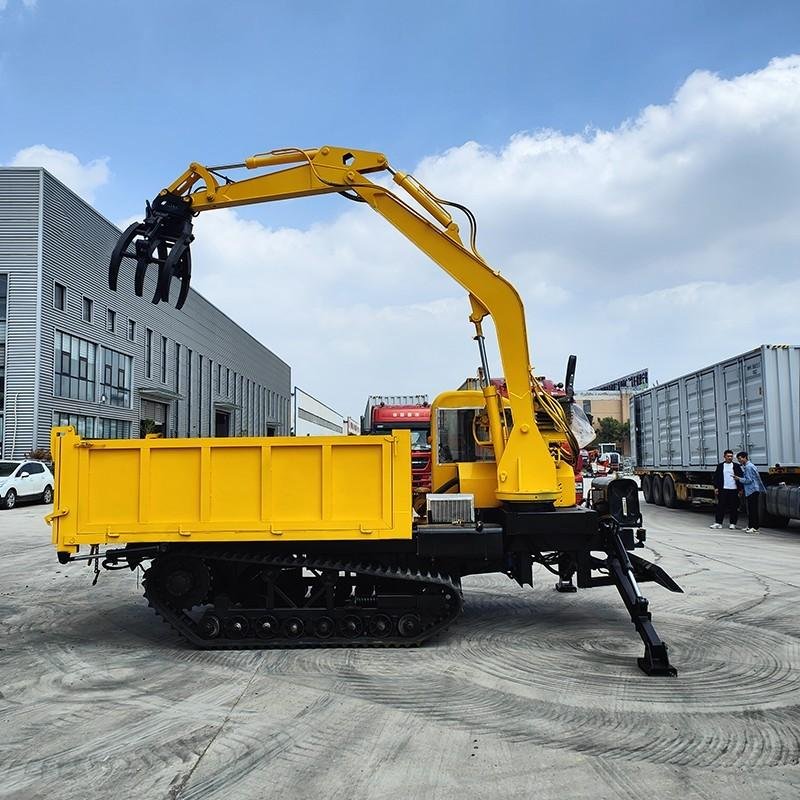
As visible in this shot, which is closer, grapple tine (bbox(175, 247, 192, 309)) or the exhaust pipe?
the exhaust pipe

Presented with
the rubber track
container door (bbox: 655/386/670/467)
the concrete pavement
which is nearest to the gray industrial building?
container door (bbox: 655/386/670/467)

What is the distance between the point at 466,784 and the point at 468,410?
13.0 ft

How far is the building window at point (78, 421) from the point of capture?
105 feet

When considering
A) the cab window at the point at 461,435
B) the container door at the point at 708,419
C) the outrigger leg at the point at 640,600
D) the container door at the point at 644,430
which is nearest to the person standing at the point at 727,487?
the container door at the point at 708,419

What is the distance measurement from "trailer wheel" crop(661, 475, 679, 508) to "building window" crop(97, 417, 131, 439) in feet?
89.9

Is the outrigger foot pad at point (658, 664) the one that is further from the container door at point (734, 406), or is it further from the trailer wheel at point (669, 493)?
the trailer wheel at point (669, 493)

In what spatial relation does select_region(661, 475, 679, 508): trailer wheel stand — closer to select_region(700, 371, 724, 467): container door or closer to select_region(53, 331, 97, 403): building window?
select_region(700, 371, 724, 467): container door

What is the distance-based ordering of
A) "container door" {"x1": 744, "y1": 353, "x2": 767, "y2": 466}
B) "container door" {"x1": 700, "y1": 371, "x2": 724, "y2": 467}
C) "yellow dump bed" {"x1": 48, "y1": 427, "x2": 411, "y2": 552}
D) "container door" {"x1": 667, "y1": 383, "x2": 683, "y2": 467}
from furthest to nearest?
"container door" {"x1": 667, "y1": 383, "x2": 683, "y2": 467} < "container door" {"x1": 700, "y1": 371, "x2": 724, "y2": 467} < "container door" {"x1": 744, "y1": 353, "x2": 767, "y2": 466} < "yellow dump bed" {"x1": 48, "y1": 427, "x2": 411, "y2": 552}

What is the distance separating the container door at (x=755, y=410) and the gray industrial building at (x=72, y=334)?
1938 cm

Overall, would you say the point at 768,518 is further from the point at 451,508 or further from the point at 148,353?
the point at 148,353

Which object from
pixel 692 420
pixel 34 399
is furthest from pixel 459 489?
pixel 34 399

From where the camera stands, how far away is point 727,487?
1494 cm

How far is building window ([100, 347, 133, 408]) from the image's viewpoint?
36.8 m

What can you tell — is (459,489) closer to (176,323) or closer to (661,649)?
(661,649)
